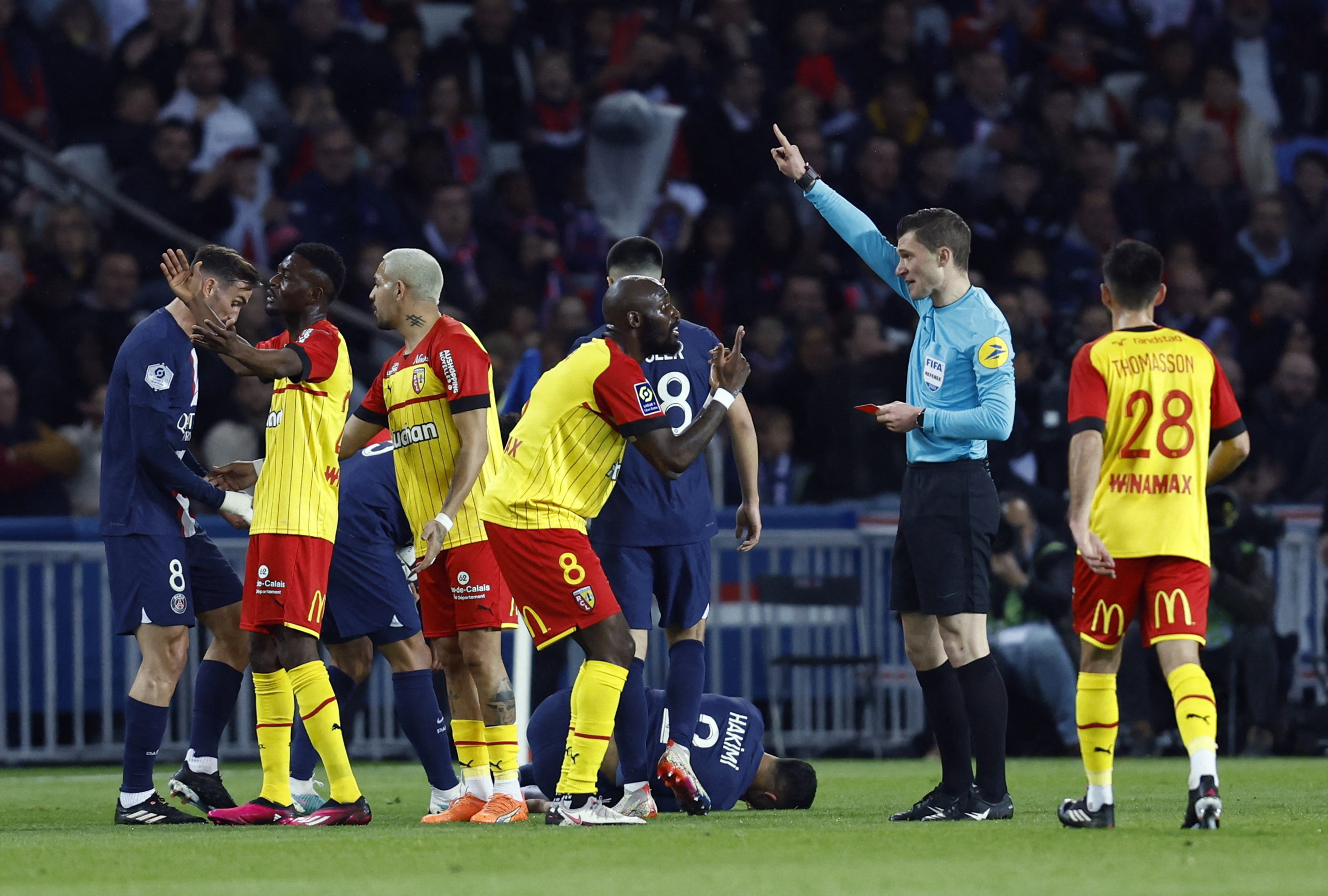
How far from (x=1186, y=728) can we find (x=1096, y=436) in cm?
102

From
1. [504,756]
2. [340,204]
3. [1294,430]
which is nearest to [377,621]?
[504,756]

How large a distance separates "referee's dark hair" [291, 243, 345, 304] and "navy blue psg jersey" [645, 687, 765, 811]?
210 centimetres

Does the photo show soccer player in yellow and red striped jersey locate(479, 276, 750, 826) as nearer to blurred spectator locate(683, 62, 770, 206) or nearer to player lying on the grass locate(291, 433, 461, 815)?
player lying on the grass locate(291, 433, 461, 815)

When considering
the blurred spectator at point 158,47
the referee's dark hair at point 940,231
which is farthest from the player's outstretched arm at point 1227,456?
the blurred spectator at point 158,47

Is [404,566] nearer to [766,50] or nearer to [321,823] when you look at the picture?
[321,823]

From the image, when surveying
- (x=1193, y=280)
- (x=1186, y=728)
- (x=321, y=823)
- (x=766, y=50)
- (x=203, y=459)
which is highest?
(x=766, y=50)

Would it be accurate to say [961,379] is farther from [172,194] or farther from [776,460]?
[172,194]

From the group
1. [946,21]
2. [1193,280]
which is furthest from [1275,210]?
[946,21]

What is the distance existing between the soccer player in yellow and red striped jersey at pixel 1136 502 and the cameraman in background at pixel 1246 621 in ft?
17.9

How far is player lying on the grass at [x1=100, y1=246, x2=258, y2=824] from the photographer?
25.7 feet

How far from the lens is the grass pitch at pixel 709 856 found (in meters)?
5.12

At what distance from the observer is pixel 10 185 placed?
46.5 ft

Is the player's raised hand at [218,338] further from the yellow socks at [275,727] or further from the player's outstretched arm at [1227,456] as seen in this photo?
the player's outstretched arm at [1227,456]


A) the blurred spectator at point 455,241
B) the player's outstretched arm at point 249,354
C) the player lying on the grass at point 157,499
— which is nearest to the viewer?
the player's outstretched arm at point 249,354
